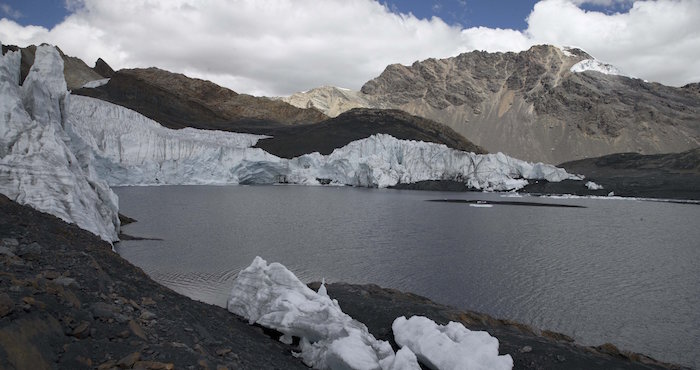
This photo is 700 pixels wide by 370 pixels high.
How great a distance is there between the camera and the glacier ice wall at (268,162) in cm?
7200

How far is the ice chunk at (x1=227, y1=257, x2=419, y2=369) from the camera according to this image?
24.5ft

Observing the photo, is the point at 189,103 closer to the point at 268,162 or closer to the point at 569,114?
the point at 268,162

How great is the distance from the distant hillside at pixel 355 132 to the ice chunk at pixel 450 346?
96.2 meters

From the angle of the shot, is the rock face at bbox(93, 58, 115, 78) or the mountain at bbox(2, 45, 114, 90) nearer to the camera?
the mountain at bbox(2, 45, 114, 90)

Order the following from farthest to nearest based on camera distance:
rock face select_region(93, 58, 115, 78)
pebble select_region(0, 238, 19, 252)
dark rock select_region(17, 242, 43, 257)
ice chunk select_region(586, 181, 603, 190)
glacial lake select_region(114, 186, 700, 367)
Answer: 1. rock face select_region(93, 58, 115, 78)
2. ice chunk select_region(586, 181, 603, 190)
3. glacial lake select_region(114, 186, 700, 367)
4. pebble select_region(0, 238, 19, 252)
5. dark rock select_region(17, 242, 43, 257)

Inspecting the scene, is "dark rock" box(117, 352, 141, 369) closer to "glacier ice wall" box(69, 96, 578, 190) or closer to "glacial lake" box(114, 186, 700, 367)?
"glacial lake" box(114, 186, 700, 367)

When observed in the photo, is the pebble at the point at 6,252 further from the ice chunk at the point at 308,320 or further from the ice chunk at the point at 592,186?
the ice chunk at the point at 592,186

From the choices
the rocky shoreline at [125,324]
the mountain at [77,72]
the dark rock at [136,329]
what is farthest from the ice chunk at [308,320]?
the mountain at [77,72]

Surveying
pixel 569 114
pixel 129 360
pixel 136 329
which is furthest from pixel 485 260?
pixel 569 114

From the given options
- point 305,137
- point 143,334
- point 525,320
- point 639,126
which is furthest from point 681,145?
point 143,334

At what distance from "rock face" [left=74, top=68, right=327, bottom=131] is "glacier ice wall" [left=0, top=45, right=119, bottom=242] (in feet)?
314

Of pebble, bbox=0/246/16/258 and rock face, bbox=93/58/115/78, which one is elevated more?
rock face, bbox=93/58/115/78

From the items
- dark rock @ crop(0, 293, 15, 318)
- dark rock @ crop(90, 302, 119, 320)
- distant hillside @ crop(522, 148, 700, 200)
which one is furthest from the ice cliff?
dark rock @ crop(0, 293, 15, 318)

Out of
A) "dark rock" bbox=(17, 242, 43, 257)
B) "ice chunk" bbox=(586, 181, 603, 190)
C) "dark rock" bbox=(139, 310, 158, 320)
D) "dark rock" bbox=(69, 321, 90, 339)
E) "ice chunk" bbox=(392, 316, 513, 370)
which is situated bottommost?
"ice chunk" bbox=(392, 316, 513, 370)
